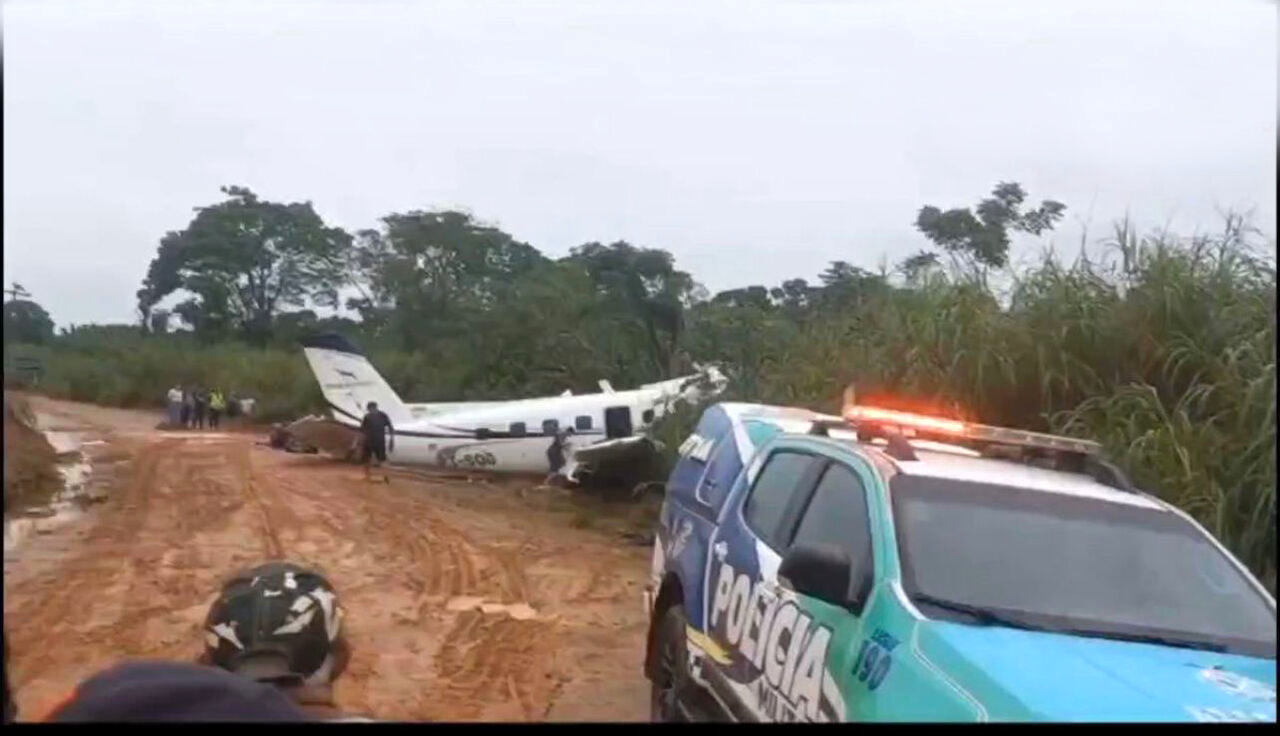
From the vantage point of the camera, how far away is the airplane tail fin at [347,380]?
2788 cm

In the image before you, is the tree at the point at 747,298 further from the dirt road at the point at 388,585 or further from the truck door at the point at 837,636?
the truck door at the point at 837,636

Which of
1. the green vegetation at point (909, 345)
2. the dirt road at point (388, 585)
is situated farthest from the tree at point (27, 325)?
the dirt road at point (388, 585)

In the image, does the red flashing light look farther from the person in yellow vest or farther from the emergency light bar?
the person in yellow vest

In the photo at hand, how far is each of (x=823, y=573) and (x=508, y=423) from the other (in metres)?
20.8

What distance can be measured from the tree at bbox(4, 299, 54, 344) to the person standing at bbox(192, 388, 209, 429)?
21565 millimetres

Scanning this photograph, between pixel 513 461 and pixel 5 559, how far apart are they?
11451 mm

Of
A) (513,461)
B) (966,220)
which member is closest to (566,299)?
(513,461)

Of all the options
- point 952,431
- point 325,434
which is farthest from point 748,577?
point 325,434

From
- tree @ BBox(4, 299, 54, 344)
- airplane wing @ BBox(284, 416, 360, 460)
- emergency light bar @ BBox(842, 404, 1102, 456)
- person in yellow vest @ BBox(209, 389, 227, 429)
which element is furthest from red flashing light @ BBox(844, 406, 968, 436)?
person in yellow vest @ BBox(209, 389, 227, 429)

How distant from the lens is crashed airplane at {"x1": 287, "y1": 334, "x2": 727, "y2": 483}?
22.4 m

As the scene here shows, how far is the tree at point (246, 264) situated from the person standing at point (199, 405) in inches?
74.2

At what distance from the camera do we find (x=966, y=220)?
17.7m

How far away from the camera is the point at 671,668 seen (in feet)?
22.5

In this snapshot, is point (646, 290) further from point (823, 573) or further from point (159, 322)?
point (823, 573)
